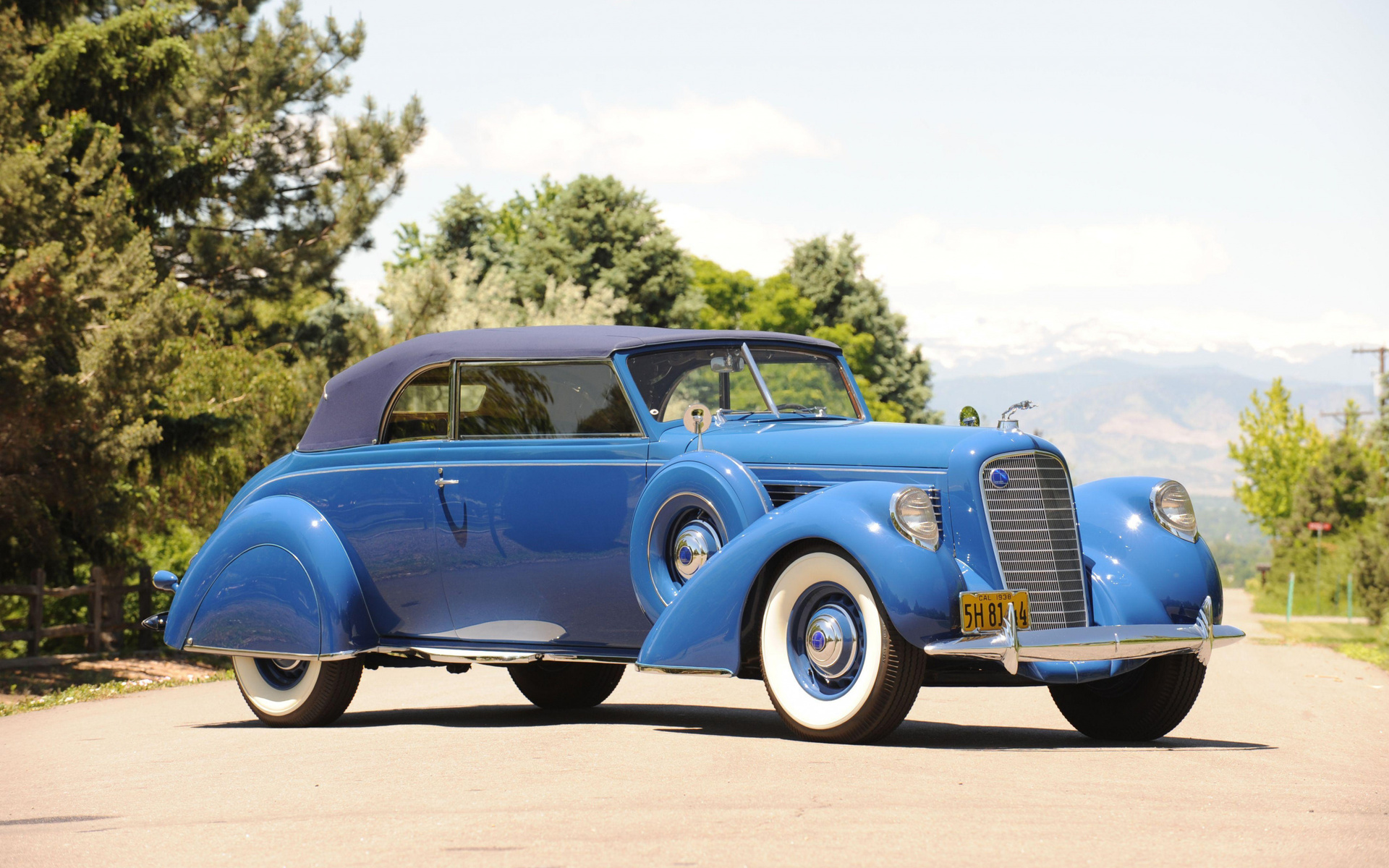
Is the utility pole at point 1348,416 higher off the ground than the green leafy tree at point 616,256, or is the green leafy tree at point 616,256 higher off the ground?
the green leafy tree at point 616,256

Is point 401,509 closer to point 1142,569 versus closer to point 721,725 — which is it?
point 721,725

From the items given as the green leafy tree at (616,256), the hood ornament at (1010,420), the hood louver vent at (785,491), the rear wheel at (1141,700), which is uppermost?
the green leafy tree at (616,256)

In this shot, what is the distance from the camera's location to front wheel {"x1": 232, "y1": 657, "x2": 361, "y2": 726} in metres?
8.99

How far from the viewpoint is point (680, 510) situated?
779cm

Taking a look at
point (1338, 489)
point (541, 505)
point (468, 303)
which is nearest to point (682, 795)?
point (541, 505)

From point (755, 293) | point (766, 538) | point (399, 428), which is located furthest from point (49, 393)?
point (755, 293)

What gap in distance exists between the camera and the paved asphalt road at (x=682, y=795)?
469 cm

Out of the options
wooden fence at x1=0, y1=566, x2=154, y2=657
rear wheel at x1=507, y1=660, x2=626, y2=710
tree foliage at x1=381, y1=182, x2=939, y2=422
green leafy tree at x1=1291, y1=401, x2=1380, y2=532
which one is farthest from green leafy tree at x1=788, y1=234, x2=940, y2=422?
rear wheel at x1=507, y1=660, x2=626, y2=710

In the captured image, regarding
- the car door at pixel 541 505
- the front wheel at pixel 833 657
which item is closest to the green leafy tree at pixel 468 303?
the car door at pixel 541 505

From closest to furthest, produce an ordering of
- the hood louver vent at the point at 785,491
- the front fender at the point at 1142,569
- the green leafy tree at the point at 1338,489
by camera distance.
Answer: the hood louver vent at the point at 785,491
the front fender at the point at 1142,569
the green leafy tree at the point at 1338,489

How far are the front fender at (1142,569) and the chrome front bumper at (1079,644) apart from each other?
23cm

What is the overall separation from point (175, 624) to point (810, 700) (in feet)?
16.0

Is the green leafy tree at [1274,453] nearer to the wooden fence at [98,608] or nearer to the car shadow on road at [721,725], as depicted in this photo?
the wooden fence at [98,608]

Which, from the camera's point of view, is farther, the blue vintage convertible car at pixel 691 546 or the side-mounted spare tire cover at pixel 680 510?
the side-mounted spare tire cover at pixel 680 510
